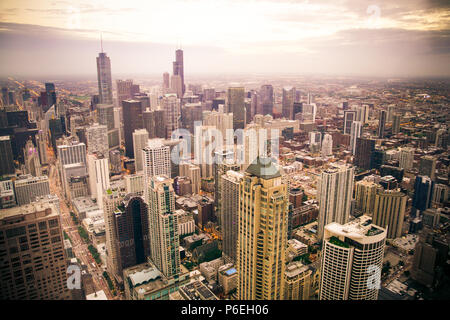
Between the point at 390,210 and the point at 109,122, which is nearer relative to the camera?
the point at 390,210

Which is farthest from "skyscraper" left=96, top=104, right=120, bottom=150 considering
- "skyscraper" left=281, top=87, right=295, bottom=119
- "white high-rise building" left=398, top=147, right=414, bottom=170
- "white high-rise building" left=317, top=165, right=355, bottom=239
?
"white high-rise building" left=398, top=147, right=414, bottom=170

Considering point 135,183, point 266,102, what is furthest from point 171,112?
point 135,183

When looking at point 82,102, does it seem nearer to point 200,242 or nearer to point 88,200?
point 88,200

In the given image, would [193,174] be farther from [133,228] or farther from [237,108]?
[133,228]

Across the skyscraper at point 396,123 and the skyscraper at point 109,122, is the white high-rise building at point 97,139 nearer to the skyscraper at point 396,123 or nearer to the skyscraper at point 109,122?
the skyscraper at point 109,122

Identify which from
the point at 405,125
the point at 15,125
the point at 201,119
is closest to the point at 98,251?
the point at 15,125
